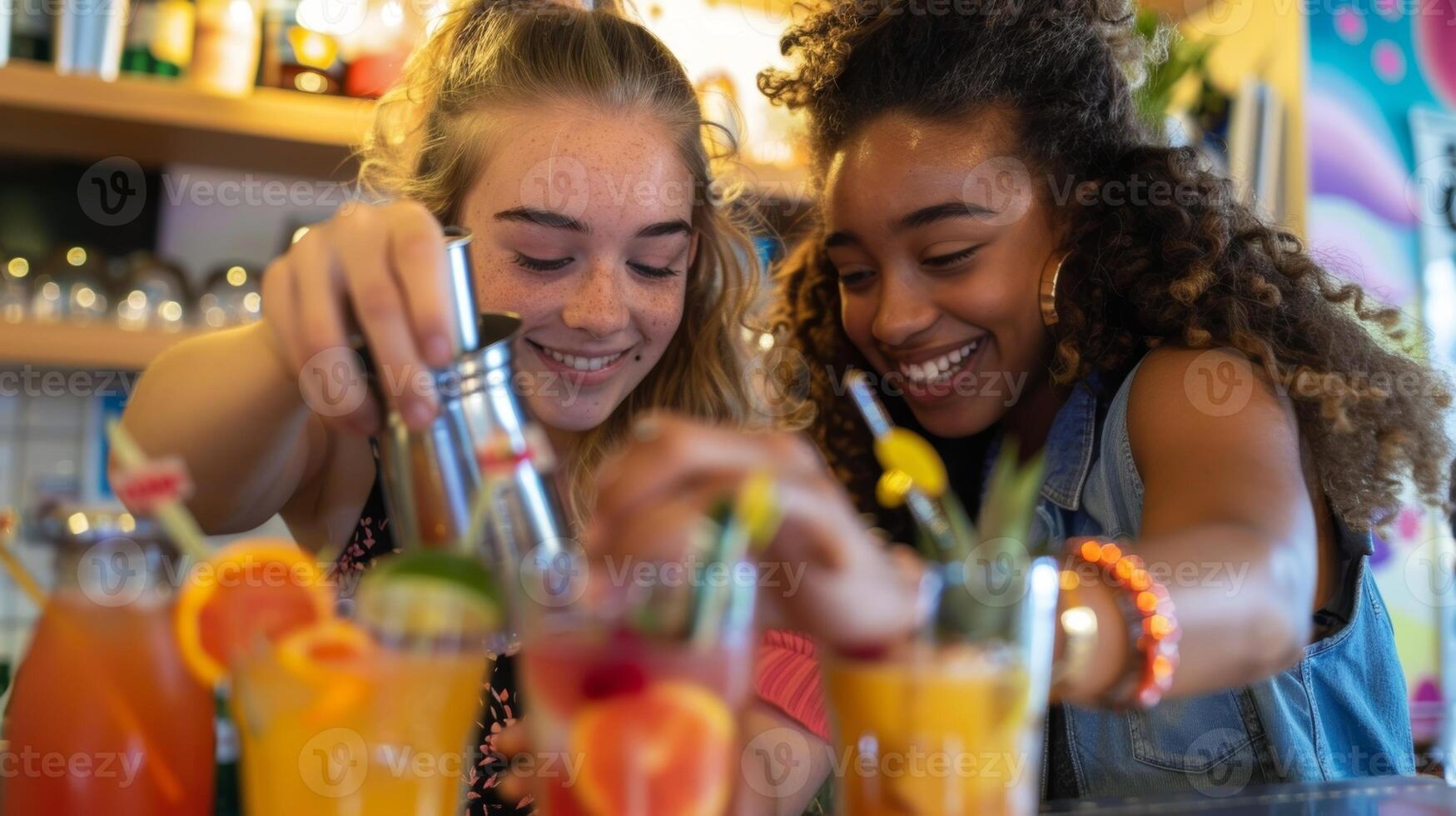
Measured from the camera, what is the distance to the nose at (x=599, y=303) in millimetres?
1253

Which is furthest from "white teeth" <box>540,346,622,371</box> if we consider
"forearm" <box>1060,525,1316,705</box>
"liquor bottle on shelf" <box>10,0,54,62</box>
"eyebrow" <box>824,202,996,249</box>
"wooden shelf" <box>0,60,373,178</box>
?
"liquor bottle on shelf" <box>10,0,54,62</box>

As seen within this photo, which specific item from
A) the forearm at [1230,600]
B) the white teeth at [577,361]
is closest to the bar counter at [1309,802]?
the forearm at [1230,600]

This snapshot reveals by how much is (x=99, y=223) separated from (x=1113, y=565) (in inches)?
82.6

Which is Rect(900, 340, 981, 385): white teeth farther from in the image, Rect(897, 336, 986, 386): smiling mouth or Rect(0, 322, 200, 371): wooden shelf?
Rect(0, 322, 200, 371): wooden shelf

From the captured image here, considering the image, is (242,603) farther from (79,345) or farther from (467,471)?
(79,345)

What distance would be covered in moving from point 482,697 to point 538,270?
1.43 ft

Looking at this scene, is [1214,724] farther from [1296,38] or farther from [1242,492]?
[1296,38]

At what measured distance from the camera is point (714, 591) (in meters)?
0.51

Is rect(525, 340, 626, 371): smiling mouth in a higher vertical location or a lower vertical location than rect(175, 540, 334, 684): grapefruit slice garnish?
higher

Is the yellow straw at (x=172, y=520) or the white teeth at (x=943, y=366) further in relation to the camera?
the white teeth at (x=943, y=366)

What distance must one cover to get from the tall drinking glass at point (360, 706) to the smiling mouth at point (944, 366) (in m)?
0.92

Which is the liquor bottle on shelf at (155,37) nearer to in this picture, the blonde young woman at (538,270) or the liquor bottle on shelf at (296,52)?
the liquor bottle on shelf at (296,52)

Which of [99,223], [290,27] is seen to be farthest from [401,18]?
[99,223]

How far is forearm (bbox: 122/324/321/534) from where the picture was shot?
0.94 metres
